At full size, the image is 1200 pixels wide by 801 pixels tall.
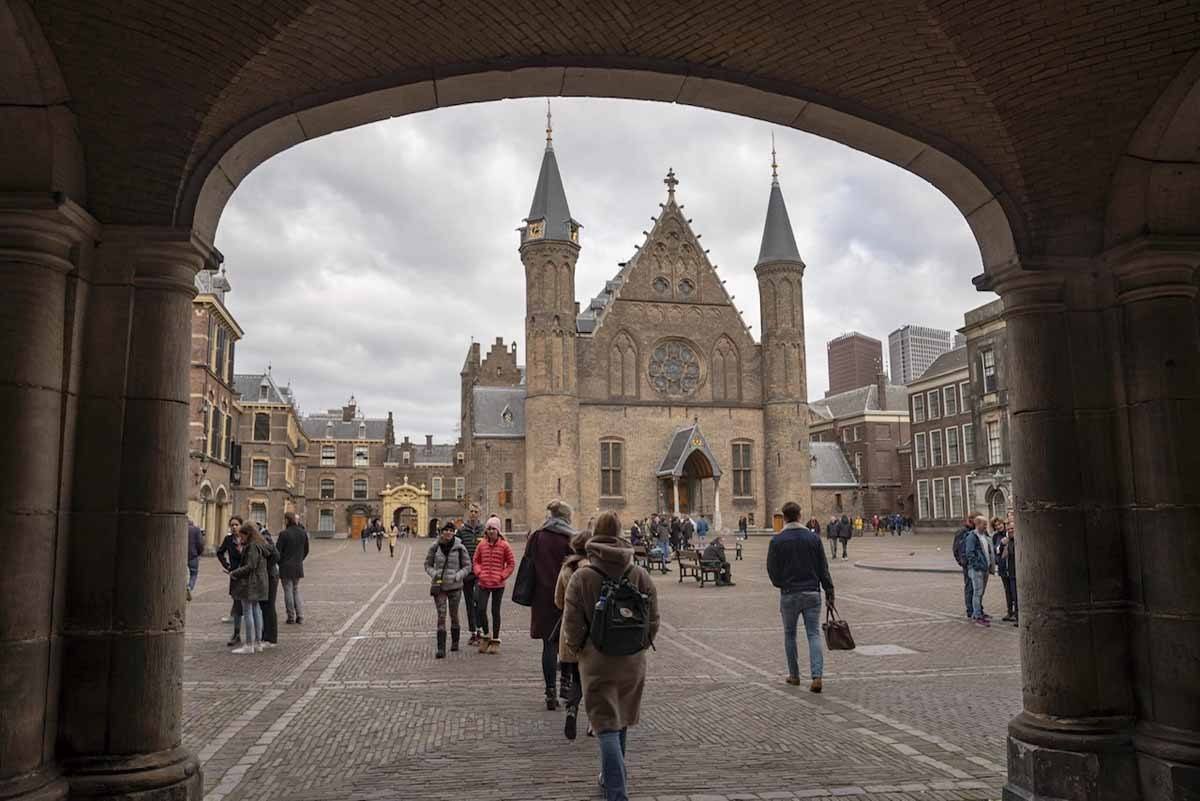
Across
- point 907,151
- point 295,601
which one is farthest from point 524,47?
point 295,601

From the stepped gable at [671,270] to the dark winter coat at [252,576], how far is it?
35.1m

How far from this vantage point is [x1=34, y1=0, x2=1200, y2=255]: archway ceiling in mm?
4719

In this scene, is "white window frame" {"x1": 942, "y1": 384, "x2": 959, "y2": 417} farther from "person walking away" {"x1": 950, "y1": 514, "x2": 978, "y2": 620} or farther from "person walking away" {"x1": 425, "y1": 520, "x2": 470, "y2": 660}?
"person walking away" {"x1": 425, "y1": 520, "x2": 470, "y2": 660}

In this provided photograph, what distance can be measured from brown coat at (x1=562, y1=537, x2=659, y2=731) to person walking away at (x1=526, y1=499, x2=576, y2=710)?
250 centimetres

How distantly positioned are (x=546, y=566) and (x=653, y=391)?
3796cm

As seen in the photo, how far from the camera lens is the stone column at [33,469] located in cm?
444

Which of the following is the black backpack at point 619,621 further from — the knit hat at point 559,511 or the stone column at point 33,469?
the knit hat at point 559,511

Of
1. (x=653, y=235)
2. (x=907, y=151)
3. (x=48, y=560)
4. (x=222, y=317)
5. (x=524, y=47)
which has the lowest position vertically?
A: (x=48, y=560)

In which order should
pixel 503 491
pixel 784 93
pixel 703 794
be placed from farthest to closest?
pixel 503 491 → pixel 784 93 → pixel 703 794

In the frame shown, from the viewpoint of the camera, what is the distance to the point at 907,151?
602 centimetres

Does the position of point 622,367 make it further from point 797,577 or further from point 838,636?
point 838,636

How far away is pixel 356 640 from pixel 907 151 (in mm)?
9311

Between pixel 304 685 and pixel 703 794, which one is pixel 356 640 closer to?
pixel 304 685

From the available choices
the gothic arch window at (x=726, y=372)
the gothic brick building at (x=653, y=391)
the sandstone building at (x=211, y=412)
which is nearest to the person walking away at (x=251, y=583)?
the sandstone building at (x=211, y=412)
